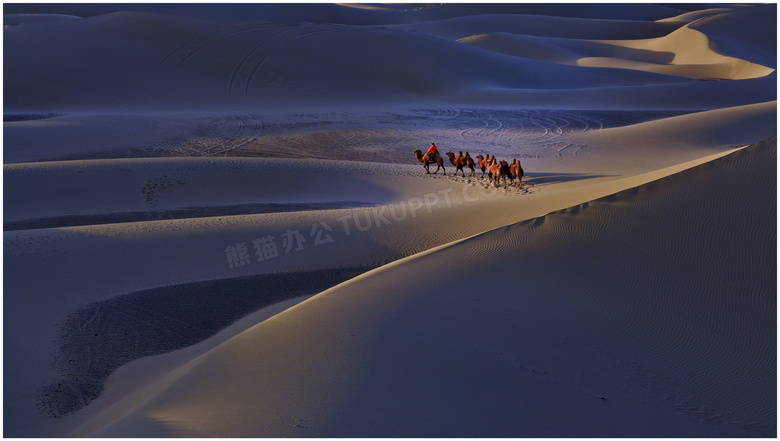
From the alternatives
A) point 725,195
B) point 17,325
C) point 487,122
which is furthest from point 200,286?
point 487,122

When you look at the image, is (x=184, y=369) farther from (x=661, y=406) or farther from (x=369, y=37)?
(x=369, y=37)

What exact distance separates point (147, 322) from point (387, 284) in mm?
3335

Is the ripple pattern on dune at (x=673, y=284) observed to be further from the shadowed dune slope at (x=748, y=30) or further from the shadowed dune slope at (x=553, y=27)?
the shadowed dune slope at (x=553, y=27)

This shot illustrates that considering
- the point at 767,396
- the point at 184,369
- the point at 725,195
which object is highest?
the point at 725,195

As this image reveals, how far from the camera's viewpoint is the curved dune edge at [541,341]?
17.0 ft

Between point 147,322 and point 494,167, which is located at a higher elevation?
point 494,167

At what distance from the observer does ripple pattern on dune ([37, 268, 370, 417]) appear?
685cm

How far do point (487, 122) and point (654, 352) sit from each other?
67.4 feet

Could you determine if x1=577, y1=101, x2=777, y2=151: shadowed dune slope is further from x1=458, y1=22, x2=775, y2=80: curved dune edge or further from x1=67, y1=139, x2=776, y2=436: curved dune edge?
x1=458, y1=22, x2=775, y2=80: curved dune edge

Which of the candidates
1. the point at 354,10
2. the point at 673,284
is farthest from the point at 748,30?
the point at 673,284

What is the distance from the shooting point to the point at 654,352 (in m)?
6.39

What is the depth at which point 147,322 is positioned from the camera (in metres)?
8.41

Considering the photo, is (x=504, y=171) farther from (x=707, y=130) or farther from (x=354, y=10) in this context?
(x=354, y=10)

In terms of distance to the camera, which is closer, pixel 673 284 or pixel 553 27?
pixel 673 284
